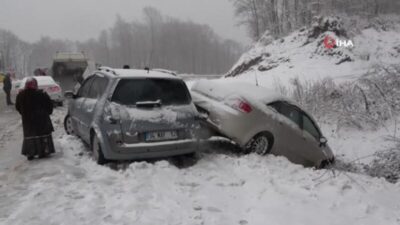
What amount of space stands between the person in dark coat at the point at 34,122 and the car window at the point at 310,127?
17.5ft

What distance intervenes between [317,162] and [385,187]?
2.95 meters

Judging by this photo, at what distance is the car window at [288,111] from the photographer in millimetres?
8250

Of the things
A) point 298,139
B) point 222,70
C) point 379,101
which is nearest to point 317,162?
point 298,139

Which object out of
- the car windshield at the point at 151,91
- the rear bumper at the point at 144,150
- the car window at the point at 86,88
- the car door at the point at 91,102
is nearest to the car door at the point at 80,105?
the car window at the point at 86,88

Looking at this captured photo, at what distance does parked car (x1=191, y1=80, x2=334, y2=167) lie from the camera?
776 centimetres

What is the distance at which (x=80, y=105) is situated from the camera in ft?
26.6

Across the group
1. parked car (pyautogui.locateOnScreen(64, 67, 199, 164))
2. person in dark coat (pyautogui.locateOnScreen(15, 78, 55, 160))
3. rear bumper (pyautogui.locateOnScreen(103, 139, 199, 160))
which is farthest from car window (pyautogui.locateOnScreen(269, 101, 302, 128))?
person in dark coat (pyautogui.locateOnScreen(15, 78, 55, 160))

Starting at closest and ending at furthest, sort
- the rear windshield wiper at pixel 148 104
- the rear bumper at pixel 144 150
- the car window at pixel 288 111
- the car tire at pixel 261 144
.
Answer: the rear bumper at pixel 144 150 < the rear windshield wiper at pixel 148 104 < the car tire at pixel 261 144 < the car window at pixel 288 111

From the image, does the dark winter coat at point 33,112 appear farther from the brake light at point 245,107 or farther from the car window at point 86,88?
the brake light at point 245,107

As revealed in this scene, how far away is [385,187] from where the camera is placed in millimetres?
5770

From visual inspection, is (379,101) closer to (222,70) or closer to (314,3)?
(314,3)

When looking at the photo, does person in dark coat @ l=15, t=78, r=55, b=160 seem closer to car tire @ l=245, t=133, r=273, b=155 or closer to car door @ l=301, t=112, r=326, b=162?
car tire @ l=245, t=133, r=273, b=155

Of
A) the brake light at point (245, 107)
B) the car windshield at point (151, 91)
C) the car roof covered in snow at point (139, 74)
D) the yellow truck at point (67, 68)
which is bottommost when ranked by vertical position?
the brake light at point (245, 107)

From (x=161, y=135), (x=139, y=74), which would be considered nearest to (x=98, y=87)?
(x=139, y=74)
